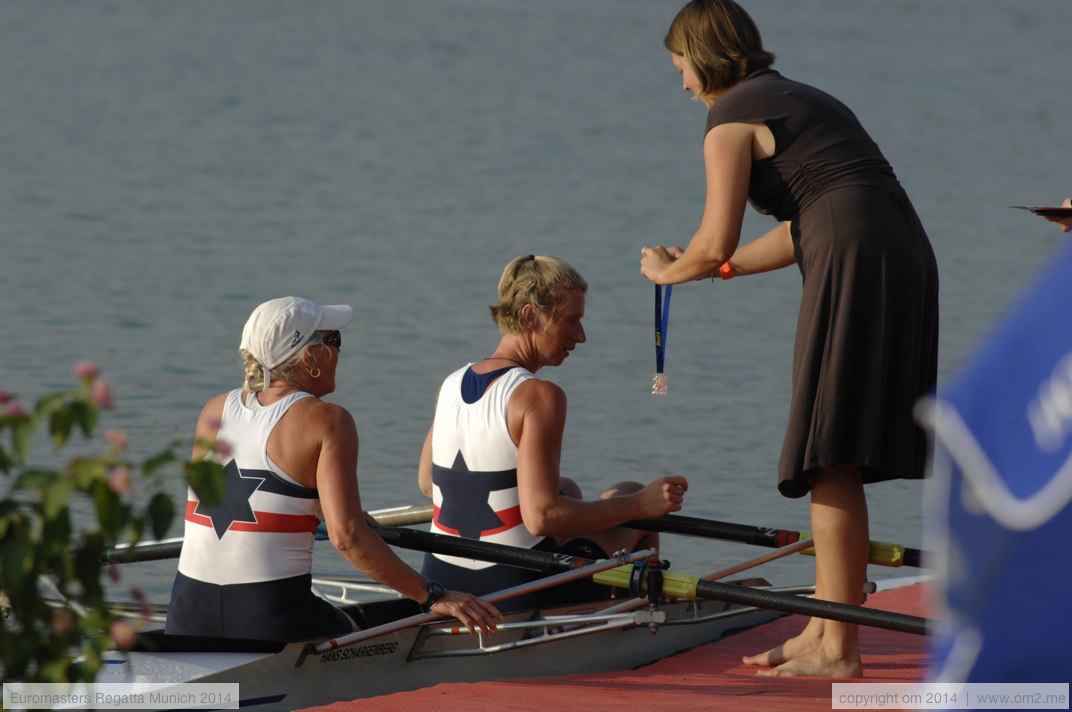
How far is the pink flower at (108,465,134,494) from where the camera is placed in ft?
7.72

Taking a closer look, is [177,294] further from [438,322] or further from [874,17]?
[874,17]

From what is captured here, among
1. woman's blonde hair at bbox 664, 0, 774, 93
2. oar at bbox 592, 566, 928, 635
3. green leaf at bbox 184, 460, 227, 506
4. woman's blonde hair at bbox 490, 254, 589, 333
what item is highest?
woman's blonde hair at bbox 664, 0, 774, 93

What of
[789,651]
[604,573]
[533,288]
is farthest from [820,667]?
[533,288]

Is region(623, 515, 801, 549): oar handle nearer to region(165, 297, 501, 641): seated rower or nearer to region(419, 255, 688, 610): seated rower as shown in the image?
region(419, 255, 688, 610): seated rower

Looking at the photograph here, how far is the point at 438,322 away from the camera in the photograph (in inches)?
575

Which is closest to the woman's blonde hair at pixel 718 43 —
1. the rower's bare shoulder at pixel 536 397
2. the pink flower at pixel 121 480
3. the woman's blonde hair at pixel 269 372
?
the rower's bare shoulder at pixel 536 397

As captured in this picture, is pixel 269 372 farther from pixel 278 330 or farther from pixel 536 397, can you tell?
pixel 536 397

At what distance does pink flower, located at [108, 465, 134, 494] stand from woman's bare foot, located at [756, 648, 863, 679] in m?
2.91

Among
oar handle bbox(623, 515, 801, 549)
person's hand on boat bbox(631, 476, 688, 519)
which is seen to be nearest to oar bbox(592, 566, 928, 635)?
person's hand on boat bbox(631, 476, 688, 519)

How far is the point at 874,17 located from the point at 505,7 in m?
11.5

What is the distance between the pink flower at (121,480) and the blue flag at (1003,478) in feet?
4.13

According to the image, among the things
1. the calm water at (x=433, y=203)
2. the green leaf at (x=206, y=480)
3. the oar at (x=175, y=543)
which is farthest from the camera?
the calm water at (x=433, y=203)

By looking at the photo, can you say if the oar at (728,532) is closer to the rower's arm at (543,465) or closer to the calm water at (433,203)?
the rower's arm at (543,465)

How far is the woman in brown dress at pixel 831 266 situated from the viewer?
455cm
